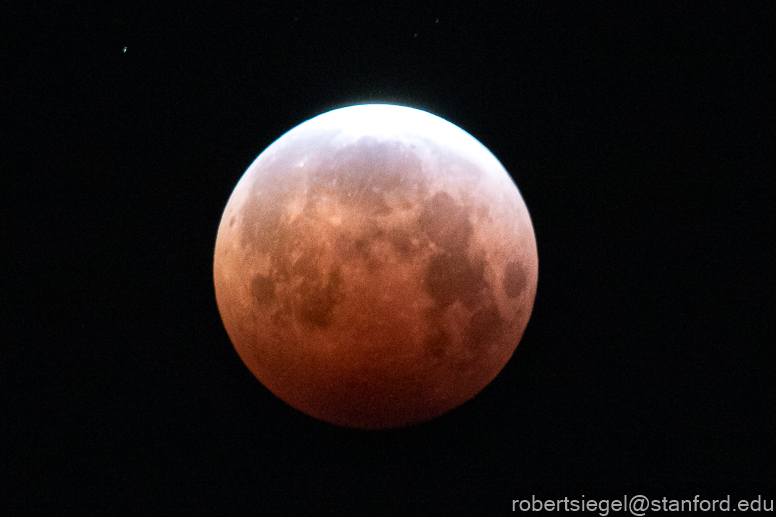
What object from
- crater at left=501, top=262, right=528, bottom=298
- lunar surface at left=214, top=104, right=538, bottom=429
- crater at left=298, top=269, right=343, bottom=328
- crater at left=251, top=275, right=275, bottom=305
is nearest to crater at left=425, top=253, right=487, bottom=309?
lunar surface at left=214, top=104, right=538, bottom=429

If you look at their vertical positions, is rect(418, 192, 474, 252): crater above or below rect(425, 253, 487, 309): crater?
above

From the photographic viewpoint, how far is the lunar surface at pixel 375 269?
264cm

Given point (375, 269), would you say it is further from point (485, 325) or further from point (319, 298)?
point (485, 325)

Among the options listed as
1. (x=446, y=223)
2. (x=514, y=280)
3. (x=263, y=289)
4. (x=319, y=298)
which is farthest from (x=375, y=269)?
(x=514, y=280)

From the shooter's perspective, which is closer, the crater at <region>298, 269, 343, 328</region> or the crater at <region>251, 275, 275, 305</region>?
the crater at <region>298, 269, 343, 328</region>

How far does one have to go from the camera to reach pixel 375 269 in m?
2.61

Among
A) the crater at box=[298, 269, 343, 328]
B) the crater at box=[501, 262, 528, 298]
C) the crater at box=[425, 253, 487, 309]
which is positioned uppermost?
the crater at box=[501, 262, 528, 298]

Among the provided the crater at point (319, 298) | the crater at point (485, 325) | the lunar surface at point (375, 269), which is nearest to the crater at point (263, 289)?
the lunar surface at point (375, 269)

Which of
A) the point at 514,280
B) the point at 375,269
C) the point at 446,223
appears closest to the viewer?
the point at 375,269

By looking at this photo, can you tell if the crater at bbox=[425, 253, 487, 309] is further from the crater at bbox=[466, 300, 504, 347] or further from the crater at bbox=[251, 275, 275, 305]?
the crater at bbox=[251, 275, 275, 305]

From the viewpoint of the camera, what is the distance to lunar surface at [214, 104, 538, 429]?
264 cm

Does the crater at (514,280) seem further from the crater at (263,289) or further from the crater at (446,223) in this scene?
the crater at (263,289)

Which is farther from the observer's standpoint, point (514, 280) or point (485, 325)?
point (514, 280)

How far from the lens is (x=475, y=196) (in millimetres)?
2869
